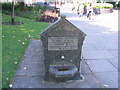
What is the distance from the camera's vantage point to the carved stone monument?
4.63 metres

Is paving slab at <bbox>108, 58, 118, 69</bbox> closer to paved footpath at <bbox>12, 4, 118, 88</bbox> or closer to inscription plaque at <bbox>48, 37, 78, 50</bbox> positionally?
paved footpath at <bbox>12, 4, 118, 88</bbox>

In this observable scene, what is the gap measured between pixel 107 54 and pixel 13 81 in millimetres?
4036

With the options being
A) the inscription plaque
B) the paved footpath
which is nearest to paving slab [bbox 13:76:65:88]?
the paved footpath

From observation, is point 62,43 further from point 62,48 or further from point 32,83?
point 32,83

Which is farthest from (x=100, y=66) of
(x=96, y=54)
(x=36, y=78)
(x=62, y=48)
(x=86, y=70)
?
(x=36, y=78)

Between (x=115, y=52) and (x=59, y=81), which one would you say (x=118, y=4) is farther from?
(x=59, y=81)

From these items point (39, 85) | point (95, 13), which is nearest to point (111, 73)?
point (39, 85)

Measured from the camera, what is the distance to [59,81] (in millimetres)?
4793

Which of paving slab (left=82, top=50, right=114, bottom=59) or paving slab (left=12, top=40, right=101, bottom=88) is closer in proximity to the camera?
paving slab (left=12, top=40, right=101, bottom=88)

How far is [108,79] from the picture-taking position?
509 centimetres

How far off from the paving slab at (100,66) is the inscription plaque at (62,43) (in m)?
1.31

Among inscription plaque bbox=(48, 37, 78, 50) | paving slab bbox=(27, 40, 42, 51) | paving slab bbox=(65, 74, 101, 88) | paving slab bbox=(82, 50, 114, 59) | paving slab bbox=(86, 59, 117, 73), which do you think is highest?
inscription plaque bbox=(48, 37, 78, 50)

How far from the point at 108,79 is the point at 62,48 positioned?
5.01 feet

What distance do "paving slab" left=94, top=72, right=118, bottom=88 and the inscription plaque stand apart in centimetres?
112
